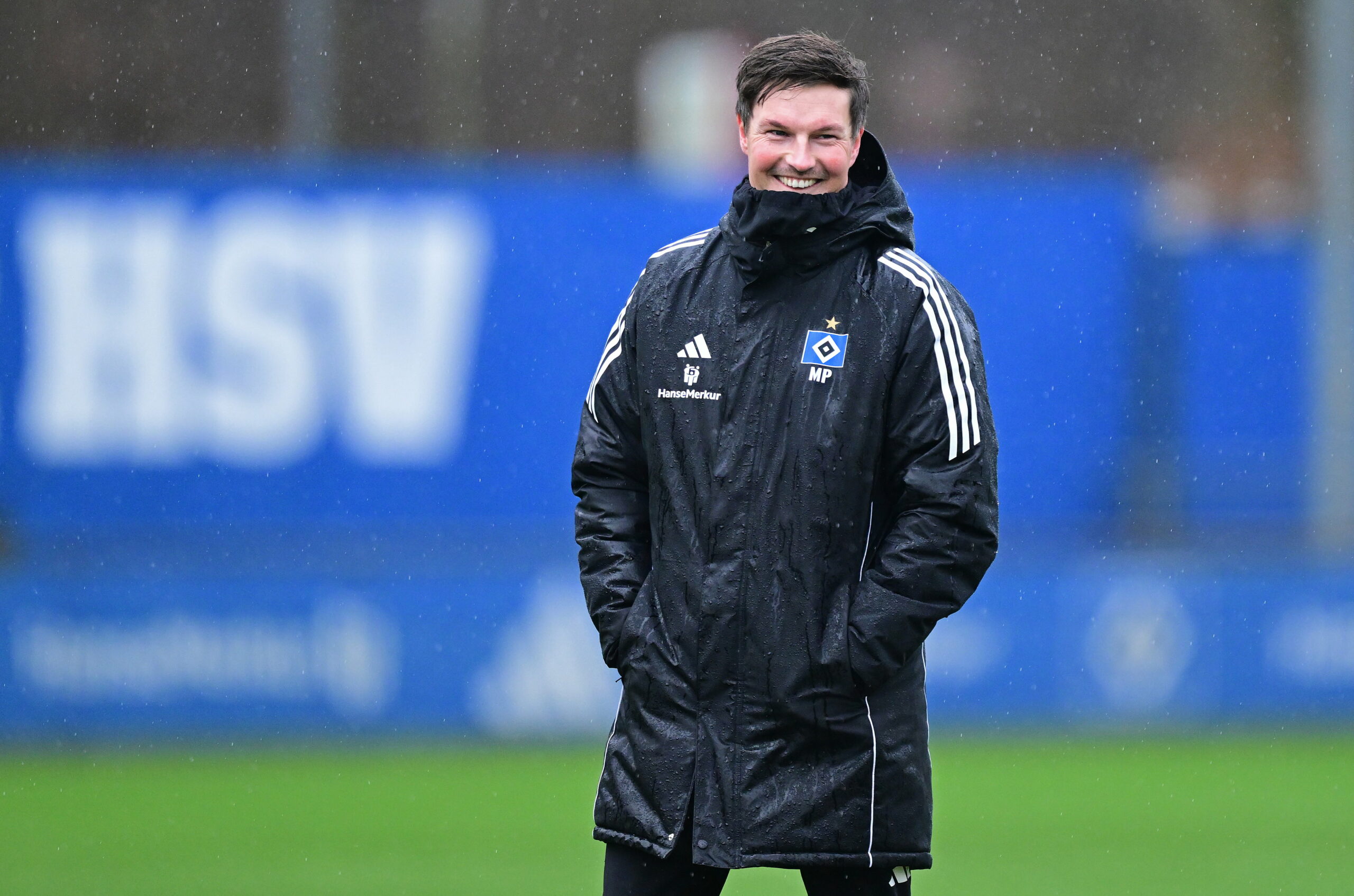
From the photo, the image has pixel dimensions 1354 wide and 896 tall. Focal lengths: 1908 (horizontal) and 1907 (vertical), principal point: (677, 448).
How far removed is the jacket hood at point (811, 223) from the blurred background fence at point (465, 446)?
5311 mm

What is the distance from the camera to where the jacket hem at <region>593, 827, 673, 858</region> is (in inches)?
120

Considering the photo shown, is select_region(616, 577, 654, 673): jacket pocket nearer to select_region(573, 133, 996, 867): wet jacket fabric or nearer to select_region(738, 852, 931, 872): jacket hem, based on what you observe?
select_region(573, 133, 996, 867): wet jacket fabric

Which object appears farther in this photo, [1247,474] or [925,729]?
[1247,474]

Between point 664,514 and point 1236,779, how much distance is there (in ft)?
17.6

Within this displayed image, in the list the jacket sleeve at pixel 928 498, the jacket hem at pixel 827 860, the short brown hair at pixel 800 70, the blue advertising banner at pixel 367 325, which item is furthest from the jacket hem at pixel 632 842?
the blue advertising banner at pixel 367 325

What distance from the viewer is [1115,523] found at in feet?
31.1

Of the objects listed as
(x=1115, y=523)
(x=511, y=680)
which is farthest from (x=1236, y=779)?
(x=511, y=680)

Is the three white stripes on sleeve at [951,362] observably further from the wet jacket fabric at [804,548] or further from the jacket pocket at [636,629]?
the jacket pocket at [636,629]

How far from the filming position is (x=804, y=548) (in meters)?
3.05

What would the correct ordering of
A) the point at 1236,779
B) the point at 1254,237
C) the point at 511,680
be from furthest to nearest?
the point at 1254,237, the point at 511,680, the point at 1236,779

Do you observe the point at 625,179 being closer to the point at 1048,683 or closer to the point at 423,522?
the point at 423,522

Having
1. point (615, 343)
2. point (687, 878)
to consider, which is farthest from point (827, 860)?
point (615, 343)

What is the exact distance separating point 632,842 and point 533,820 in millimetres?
4067

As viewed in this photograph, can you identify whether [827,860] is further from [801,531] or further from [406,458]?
[406,458]
